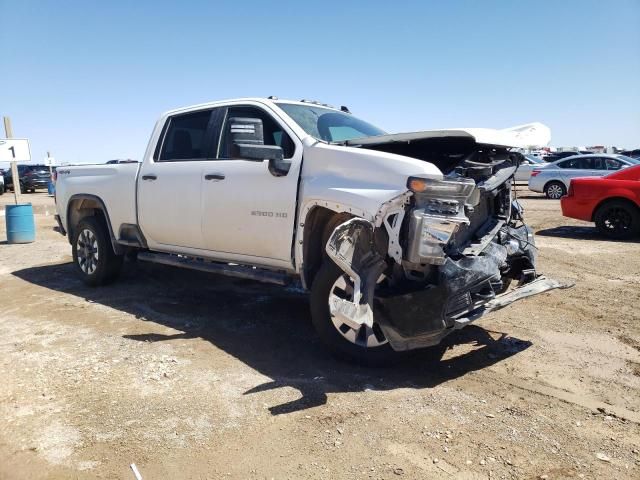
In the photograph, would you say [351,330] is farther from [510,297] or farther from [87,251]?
[87,251]

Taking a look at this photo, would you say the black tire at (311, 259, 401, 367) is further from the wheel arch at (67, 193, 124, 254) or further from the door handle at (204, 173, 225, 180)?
the wheel arch at (67, 193, 124, 254)

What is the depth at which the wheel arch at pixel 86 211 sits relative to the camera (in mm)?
6379

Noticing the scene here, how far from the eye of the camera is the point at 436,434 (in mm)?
3020

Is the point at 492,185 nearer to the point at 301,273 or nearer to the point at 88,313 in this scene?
the point at 301,273

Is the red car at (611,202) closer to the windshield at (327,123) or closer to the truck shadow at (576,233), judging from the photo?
Answer: the truck shadow at (576,233)

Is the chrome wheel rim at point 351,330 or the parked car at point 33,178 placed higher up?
the chrome wheel rim at point 351,330

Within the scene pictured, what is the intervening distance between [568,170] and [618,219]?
8.35 m

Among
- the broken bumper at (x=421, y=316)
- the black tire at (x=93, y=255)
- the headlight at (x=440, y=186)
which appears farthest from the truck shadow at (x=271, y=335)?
the headlight at (x=440, y=186)

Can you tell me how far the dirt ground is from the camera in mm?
2793

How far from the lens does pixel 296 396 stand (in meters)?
3.52

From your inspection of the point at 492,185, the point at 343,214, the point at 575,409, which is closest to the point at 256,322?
the point at 343,214

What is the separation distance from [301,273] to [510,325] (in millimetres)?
2236

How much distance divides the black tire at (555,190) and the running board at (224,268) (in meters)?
15.5

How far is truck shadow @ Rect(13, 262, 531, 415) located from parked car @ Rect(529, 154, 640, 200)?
13927 millimetres
